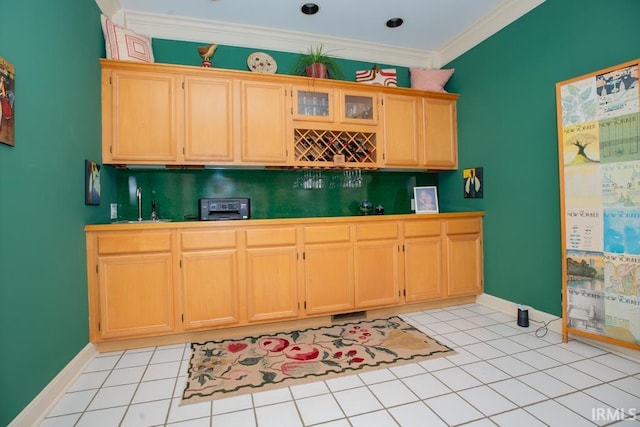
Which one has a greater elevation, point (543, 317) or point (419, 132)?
point (419, 132)

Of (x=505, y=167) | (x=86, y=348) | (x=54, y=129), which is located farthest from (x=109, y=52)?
(x=505, y=167)

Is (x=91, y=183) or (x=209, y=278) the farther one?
(x=209, y=278)

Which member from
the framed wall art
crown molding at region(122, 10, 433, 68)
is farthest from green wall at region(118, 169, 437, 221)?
the framed wall art

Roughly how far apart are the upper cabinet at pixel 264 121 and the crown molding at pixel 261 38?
652 mm

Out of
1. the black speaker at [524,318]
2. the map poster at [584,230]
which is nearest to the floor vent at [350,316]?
the black speaker at [524,318]

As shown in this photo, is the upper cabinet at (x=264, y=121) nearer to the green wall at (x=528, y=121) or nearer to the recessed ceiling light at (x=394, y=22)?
the green wall at (x=528, y=121)

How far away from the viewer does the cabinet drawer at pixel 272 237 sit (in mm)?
2576

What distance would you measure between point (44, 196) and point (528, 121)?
149 inches

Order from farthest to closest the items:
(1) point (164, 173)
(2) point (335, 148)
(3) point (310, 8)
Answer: (2) point (335, 148), (1) point (164, 173), (3) point (310, 8)

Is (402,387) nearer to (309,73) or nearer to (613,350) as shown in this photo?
(613,350)

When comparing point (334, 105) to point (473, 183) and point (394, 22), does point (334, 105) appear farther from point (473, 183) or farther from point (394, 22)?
point (473, 183)

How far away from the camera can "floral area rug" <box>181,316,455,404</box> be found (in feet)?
6.12

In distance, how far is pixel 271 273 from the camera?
263cm

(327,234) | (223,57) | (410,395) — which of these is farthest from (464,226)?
(223,57)
